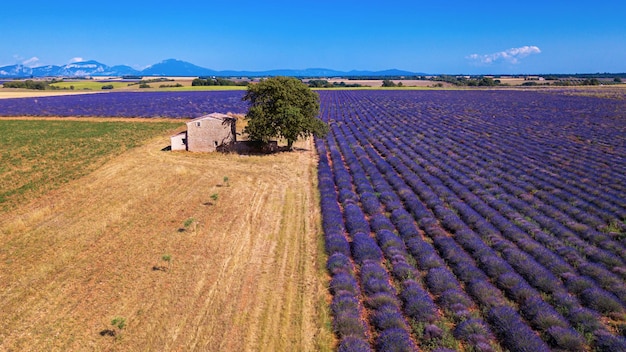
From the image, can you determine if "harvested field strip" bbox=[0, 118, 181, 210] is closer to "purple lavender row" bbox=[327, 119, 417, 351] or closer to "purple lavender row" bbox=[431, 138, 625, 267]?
"purple lavender row" bbox=[327, 119, 417, 351]

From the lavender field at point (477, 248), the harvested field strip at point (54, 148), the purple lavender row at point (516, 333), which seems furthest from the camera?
the harvested field strip at point (54, 148)

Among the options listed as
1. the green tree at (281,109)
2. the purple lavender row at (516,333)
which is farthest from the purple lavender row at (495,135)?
the green tree at (281,109)

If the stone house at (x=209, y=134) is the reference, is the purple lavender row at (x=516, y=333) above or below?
below

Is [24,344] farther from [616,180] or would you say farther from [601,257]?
[616,180]

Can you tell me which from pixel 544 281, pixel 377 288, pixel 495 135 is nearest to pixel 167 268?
pixel 377 288

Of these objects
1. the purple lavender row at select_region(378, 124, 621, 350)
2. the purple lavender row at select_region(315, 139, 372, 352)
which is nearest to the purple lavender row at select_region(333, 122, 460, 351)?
the purple lavender row at select_region(315, 139, 372, 352)

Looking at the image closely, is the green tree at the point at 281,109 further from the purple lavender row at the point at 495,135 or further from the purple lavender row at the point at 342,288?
the purple lavender row at the point at 495,135
